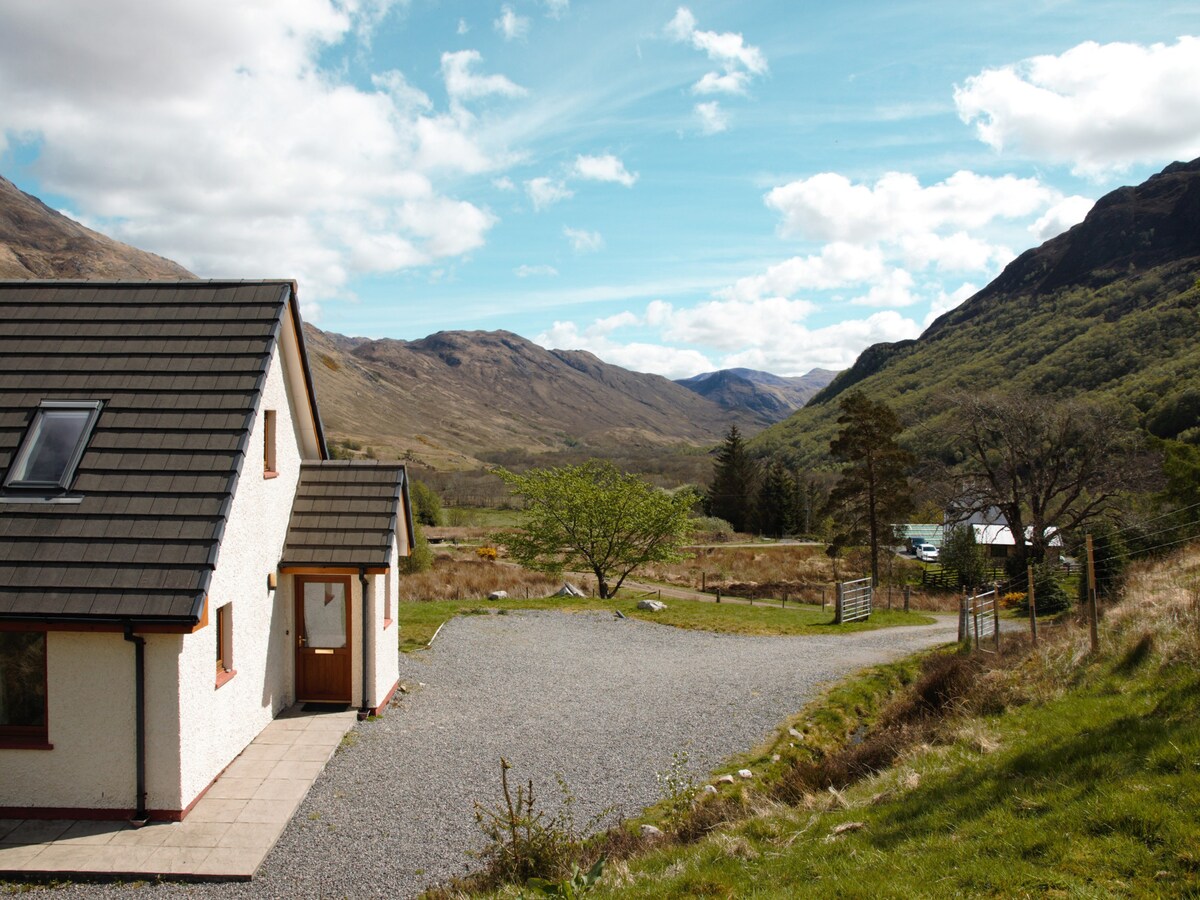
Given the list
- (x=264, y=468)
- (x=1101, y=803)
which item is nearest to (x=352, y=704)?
(x=264, y=468)

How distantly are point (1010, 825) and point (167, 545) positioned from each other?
29.2ft

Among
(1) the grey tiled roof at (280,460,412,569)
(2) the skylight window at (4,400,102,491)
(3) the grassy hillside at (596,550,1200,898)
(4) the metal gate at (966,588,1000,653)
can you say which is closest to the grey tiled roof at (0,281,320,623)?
(2) the skylight window at (4,400,102,491)

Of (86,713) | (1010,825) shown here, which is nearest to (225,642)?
(86,713)

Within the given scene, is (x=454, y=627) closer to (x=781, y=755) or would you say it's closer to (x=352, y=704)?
(x=352, y=704)

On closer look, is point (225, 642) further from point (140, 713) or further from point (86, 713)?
point (86, 713)

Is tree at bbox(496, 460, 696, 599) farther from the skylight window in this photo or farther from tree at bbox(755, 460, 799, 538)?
tree at bbox(755, 460, 799, 538)

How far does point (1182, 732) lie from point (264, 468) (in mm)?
11384

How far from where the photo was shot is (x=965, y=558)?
122 feet

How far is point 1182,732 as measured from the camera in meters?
6.99

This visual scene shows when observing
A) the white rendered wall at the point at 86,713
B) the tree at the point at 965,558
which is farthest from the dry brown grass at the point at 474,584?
the tree at the point at 965,558

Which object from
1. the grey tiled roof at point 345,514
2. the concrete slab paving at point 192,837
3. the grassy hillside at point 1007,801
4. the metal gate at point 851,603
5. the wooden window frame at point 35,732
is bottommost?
the metal gate at point 851,603

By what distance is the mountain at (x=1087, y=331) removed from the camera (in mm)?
87062

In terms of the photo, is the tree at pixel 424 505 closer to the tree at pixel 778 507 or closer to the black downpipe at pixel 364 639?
the tree at pixel 778 507

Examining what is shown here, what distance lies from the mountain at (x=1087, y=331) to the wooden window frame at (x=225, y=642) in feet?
223
